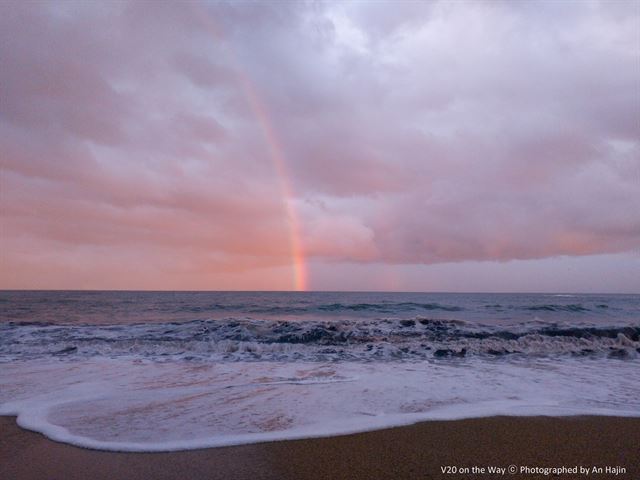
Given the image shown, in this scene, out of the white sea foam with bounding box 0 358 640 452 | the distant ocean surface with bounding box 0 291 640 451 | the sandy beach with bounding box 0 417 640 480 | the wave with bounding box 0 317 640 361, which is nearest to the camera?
the sandy beach with bounding box 0 417 640 480

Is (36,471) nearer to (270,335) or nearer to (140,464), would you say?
(140,464)

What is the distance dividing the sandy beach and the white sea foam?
0.95 feet

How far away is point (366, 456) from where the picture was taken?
4438mm

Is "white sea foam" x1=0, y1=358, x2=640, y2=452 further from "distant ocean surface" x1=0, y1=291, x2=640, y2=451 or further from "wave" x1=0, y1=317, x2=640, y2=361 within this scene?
"wave" x1=0, y1=317, x2=640, y2=361

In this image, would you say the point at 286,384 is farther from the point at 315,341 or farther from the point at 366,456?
the point at 315,341

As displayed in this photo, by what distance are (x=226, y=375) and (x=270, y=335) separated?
25.6 feet

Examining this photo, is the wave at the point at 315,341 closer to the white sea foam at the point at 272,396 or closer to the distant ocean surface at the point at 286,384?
the distant ocean surface at the point at 286,384

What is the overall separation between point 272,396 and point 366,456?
305 cm

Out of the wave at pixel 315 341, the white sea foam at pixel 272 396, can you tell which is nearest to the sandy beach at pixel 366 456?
the white sea foam at pixel 272 396

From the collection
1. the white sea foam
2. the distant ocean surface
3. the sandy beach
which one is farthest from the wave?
the sandy beach

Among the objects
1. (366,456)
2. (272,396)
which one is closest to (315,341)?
(272,396)

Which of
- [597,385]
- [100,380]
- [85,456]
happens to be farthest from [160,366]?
[597,385]

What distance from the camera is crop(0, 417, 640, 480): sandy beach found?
13.3 ft

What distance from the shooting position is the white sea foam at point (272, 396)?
535 cm
